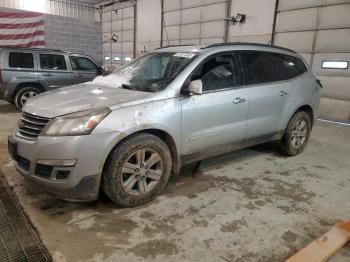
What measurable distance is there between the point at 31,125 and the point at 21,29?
473 inches

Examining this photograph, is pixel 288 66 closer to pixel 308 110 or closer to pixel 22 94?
pixel 308 110

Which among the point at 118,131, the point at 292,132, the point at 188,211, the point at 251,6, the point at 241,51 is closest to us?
the point at 118,131

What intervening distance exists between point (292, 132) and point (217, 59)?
5.95 feet

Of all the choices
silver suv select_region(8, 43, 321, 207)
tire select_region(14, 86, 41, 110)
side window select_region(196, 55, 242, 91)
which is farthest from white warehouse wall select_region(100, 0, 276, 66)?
side window select_region(196, 55, 242, 91)

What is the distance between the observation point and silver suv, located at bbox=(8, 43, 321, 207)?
249 centimetres

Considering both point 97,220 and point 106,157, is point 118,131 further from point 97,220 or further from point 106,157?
point 97,220

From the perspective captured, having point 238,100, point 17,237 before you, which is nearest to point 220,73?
point 238,100

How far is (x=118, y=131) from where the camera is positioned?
2.55 meters

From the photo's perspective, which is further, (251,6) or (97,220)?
(251,6)

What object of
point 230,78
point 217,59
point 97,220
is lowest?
point 97,220

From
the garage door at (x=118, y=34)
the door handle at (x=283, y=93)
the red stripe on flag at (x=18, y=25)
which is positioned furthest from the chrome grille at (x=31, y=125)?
the garage door at (x=118, y=34)

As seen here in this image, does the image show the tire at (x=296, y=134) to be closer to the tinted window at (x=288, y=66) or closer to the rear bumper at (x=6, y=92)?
the tinted window at (x=288, y=66)

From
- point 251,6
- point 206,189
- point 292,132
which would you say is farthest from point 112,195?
point 251,6

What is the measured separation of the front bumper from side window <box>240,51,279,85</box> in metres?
1.98
